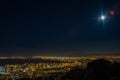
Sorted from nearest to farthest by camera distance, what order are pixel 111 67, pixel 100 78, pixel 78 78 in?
pixel 100 78, pixel 111 67, pixel 78 78

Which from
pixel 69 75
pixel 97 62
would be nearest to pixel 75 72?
pixel 69 75

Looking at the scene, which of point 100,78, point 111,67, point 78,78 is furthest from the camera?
point 78,78

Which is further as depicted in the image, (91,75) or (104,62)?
(104,62)

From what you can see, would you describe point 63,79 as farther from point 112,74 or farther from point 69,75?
point 112,74

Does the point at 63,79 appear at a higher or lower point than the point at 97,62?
lower

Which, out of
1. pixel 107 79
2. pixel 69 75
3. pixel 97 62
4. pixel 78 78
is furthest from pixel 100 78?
pixel 69 75

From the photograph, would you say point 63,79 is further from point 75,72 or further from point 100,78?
point 100,78

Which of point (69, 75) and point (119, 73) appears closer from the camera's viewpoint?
point (119, 73)

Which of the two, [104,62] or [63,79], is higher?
[104,62]
